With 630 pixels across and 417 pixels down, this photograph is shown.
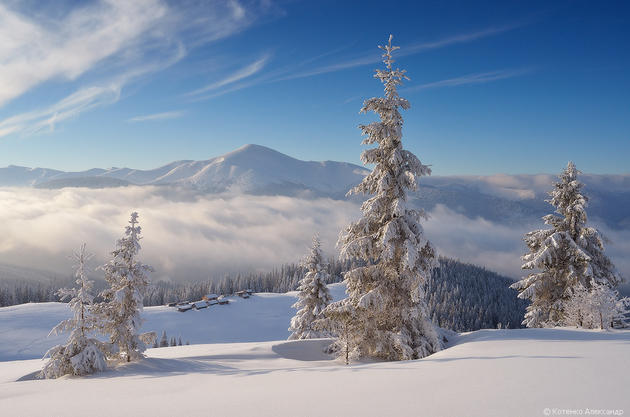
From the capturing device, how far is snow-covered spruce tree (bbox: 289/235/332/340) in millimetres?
34531

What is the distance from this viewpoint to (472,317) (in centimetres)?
13262

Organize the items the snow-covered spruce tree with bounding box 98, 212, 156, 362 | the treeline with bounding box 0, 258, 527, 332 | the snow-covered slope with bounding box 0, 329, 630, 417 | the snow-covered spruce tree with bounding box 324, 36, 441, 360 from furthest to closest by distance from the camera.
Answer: the treeline with bounding box 0, 258, 527, 332, the snow-covered spruce tree with bounding box 98, 212, 156, 362, the snow-covered spruce tree with bounding box 324, 36, 441, 360, the snow-covered slope with bounding box 0, 329, 630, 417

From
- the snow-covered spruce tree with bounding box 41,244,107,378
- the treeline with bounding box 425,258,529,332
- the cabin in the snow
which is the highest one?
the snow-covered spruce tree with bounding box 41,244,107,378

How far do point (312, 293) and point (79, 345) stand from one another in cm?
2209

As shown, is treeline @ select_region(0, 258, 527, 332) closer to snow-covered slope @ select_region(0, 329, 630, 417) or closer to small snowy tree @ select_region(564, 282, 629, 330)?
small snowy tree @ select_region(564, 282, 629, 330)

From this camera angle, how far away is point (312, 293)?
35000mm

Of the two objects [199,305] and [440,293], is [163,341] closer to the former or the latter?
[199,305]

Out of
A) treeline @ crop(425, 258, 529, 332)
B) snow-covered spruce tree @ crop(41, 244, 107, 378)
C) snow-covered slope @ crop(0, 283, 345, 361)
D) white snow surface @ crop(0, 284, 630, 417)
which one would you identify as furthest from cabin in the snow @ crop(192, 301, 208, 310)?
treeline @ crop(425, 258, 529, 332)

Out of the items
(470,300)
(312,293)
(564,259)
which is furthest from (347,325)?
(470,300)

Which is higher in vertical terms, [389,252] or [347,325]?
[389,252]

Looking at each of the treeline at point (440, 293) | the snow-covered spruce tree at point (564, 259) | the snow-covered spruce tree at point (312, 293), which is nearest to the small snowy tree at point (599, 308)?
the snow-covered spruce tree at point (564, 259)

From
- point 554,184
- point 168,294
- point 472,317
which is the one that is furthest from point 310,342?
point 472,317

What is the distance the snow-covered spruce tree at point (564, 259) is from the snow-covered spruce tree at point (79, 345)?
1016 inches

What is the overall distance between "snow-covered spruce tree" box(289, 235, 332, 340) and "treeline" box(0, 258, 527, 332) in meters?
82.0
